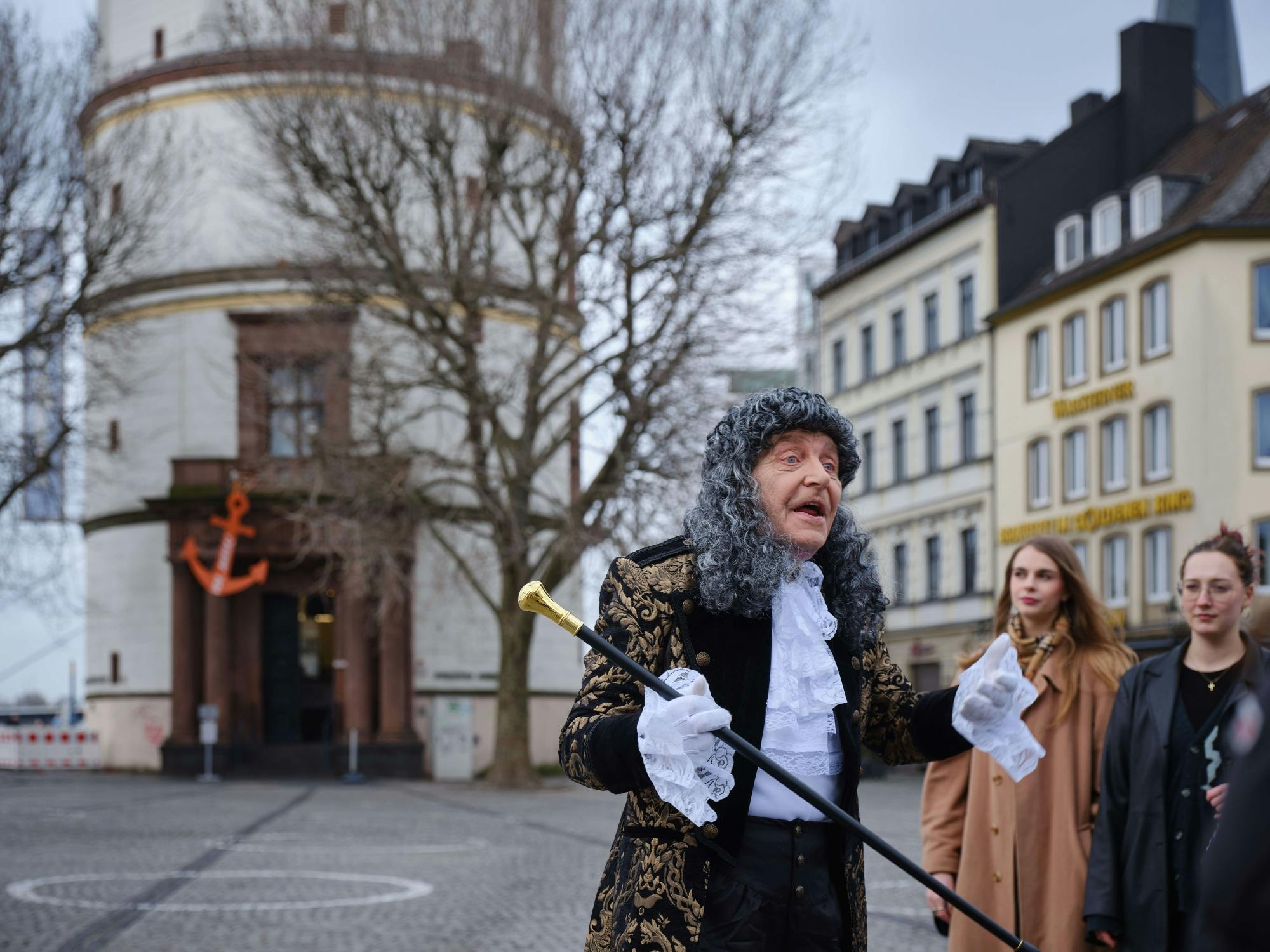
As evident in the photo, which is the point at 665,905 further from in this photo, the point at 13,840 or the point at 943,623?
the point at 943,623

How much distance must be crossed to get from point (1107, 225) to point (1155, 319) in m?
3.91

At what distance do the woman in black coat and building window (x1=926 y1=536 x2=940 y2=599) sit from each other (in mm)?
43817

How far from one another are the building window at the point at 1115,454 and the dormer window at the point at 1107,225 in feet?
13.8

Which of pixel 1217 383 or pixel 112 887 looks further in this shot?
pixel 1217 383

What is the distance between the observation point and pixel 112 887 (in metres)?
12.8

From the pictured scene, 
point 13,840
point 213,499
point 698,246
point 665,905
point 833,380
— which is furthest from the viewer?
point 833,380

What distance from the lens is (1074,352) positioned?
43188 millimetres

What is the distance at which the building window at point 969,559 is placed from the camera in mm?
46781

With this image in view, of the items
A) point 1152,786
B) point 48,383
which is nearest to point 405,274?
point 48,383

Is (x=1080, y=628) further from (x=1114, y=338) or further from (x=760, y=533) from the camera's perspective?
(x=1114, y=338)

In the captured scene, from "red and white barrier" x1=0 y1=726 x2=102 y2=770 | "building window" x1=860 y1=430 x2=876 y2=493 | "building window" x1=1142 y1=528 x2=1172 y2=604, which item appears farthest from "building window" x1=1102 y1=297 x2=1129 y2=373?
"red and white barrier" x1=0 y1=726 x2=102 y2=770

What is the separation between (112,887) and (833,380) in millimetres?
44928

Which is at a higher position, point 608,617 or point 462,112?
point 462,112

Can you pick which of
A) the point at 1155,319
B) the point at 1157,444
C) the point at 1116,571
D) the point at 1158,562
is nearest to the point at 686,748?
the point at 1158,562
